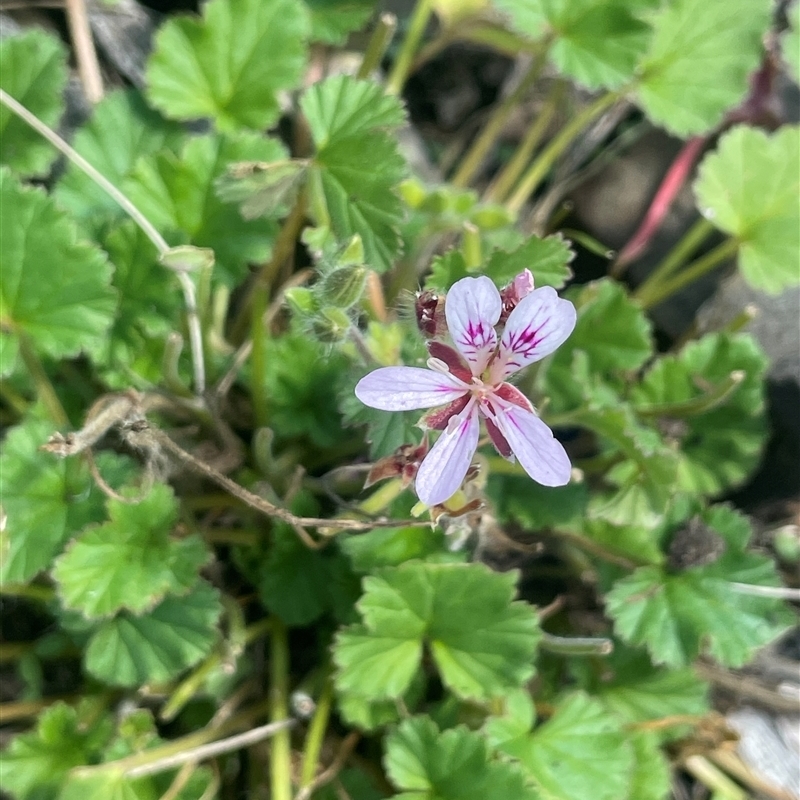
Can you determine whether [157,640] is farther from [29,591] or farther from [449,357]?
[449,357]

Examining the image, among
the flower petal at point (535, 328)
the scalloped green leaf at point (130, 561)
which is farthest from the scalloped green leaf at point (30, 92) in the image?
the flower petal at point (535, 328)

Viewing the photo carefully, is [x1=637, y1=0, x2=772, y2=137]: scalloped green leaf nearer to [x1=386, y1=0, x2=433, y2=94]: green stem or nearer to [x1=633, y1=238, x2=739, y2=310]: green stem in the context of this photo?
[x1=633, y1=238, x2=739, y2=310]: green stem

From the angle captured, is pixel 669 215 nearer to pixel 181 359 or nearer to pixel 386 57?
pixel 386 57

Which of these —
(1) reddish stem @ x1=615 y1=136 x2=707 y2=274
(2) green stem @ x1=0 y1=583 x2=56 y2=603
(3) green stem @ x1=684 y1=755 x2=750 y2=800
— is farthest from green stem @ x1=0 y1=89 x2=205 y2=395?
(3) green stem @ x1=684 y1=755 x2=750 y2=800

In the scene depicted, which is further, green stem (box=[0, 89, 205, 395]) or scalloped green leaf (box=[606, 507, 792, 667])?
scalloped green leaf (box=[606, 507, 792, 667])

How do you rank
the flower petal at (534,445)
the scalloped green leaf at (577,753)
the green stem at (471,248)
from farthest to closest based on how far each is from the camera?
A: the green stem at (471,248), the scalloped green leaf at (577,753), the flower petal at (534,445)

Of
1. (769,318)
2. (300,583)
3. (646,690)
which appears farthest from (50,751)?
(769,318)

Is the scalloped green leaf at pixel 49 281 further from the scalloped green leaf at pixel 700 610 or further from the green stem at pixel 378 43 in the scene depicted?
the scalloped green leaf at pixel 700 610
